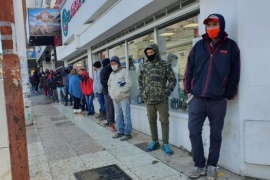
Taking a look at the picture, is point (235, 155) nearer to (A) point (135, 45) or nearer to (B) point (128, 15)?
(B) point (128, 15)

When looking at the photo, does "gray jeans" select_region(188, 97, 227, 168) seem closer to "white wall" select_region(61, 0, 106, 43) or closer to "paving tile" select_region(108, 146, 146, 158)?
"paving tile" select_region(108, 146, 146, 158)

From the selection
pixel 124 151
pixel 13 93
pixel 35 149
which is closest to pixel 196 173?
pixel 124 151

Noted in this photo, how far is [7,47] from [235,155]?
2976 mm

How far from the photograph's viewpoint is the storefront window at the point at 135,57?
6.88 m

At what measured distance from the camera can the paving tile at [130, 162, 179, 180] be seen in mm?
4012

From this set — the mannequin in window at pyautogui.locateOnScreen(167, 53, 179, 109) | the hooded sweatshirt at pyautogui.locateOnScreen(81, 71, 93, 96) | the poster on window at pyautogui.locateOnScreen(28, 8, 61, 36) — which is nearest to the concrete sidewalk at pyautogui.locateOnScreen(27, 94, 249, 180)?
the mannequin in window at pyautogui.locateOnScreen(167, 53, 179, 109)

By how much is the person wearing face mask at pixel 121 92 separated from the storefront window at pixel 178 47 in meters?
0.88

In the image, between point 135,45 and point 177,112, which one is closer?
point 177,112

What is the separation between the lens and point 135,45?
727 centimetres

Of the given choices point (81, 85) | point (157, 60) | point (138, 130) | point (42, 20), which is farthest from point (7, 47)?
point (42, 20)

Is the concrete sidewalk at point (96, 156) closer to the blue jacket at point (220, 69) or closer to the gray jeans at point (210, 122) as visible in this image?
the gray jeans at point (210, 122)

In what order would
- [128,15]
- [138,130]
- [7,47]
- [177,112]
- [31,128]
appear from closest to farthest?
[7,47] < [177,112] < [128,15] < [138,130] < [31,128]

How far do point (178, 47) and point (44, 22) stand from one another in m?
11.6

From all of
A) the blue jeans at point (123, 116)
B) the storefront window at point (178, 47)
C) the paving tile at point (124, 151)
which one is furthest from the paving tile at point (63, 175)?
the storefront window at point (178, 47)
